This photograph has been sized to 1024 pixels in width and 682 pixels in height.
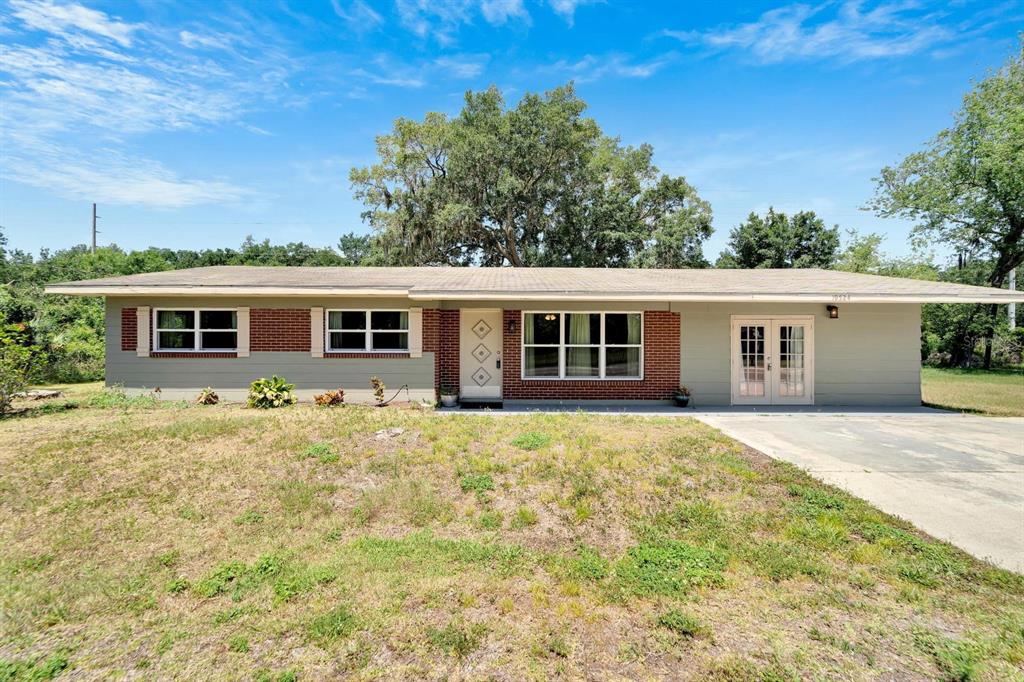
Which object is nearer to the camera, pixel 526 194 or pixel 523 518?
pixel 523 518

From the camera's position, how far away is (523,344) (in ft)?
39.0

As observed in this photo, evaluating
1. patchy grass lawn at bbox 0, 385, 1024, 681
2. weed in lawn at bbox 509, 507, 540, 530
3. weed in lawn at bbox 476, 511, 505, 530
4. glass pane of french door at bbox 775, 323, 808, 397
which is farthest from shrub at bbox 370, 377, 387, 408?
glass pane of french door at bbox 775, 323, 808, 397

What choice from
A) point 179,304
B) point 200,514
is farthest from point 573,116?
point 200,514

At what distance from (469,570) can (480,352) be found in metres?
8.04

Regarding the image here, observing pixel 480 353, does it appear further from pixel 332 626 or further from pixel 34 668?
pixel 34 668

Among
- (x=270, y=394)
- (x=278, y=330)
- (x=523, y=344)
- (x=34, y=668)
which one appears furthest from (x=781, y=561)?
(x=278, y=330)

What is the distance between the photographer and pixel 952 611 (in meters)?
3.51

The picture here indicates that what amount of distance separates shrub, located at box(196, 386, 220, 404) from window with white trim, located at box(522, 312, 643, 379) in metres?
7.33

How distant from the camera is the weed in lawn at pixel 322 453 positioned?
6.69 metres

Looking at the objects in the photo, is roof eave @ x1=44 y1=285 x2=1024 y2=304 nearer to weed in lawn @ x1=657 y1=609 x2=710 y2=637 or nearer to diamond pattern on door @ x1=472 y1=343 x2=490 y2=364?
diamond pattern on door @ x1=472 y1=343 x2=490 y2=364

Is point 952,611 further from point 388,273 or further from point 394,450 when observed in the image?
point 388,273

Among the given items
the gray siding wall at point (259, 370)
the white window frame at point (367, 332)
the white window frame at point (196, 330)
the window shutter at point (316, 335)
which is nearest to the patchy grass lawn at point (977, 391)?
the white window frame at point (367, 332)

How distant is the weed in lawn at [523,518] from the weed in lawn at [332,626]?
1959 mm

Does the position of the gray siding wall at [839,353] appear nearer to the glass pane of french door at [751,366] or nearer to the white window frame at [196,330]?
the glass pane of french door at [751,366]
